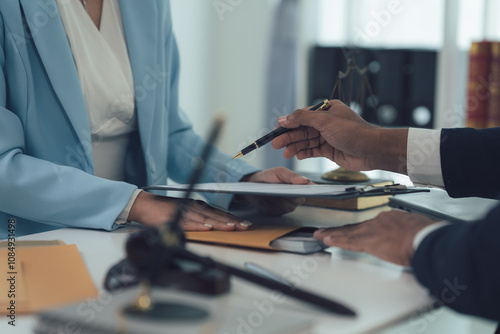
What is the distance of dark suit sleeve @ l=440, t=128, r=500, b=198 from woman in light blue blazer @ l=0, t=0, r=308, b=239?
11.4 inches

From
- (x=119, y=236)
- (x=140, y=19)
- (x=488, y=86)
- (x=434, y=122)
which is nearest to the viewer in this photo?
(x=119, y=236)

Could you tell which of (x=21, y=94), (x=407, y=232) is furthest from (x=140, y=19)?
(x=407, y=232)

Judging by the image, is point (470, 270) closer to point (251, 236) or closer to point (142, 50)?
point (251, 236)

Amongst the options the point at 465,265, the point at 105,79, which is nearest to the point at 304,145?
the point at 105,79

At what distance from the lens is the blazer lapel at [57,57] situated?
116cm

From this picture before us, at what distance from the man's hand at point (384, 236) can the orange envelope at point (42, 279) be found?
0.35m

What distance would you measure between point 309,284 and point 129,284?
8.6 inches

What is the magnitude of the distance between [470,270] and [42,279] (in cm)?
50

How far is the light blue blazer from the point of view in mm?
1047

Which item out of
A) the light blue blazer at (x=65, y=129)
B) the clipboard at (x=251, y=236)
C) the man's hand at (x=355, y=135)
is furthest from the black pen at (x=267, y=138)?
the clipboard at (x=251, y=236)

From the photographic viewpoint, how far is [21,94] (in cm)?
116

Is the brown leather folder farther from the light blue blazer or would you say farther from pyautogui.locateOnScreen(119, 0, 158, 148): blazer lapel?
pyautogui.locateOnScreen(119, 0, 158, 148): blazer lapel

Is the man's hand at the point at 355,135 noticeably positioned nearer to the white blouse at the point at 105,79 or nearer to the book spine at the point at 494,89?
the white blouse at the point at 105,79

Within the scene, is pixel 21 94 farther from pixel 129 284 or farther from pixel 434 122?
pixel 434 122
